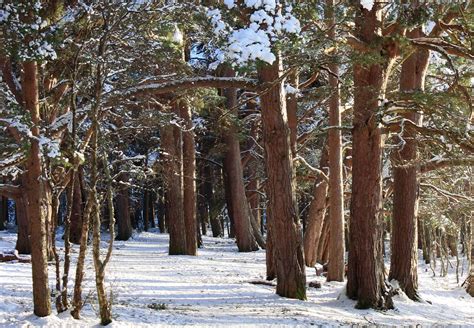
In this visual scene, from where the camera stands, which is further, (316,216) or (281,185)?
(316,216)

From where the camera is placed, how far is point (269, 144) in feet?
32.3

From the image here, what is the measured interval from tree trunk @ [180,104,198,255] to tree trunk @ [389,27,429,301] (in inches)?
342

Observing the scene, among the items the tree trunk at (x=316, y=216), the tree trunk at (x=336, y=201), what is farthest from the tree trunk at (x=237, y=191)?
the tree trunk at (x=336, y=201)

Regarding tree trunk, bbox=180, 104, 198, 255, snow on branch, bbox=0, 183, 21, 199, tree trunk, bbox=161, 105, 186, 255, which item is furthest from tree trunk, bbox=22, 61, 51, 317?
Answer: tree trunk, bbox=180, 104, 198, 255

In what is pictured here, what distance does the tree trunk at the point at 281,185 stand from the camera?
9805mm

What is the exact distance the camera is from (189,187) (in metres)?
19.7

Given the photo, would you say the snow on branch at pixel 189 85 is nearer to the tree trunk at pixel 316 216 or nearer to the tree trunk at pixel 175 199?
the tree trunk at pixel 316 216

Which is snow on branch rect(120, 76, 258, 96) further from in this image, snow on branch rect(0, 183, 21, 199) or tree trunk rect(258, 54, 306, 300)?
snow on branch rect(0, 183, 21, 199)

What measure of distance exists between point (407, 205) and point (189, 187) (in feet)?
31.7

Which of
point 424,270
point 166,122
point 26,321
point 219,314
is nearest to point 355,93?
point 219,314

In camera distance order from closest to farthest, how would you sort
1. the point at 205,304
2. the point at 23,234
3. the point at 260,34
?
1. the point at 260,34
2. the point at 205,304
3. the point at 23,234

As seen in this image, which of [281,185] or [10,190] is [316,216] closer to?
[281,185]

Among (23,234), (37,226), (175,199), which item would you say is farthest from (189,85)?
(23,234)

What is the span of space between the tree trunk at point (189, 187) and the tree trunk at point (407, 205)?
28.5ft
